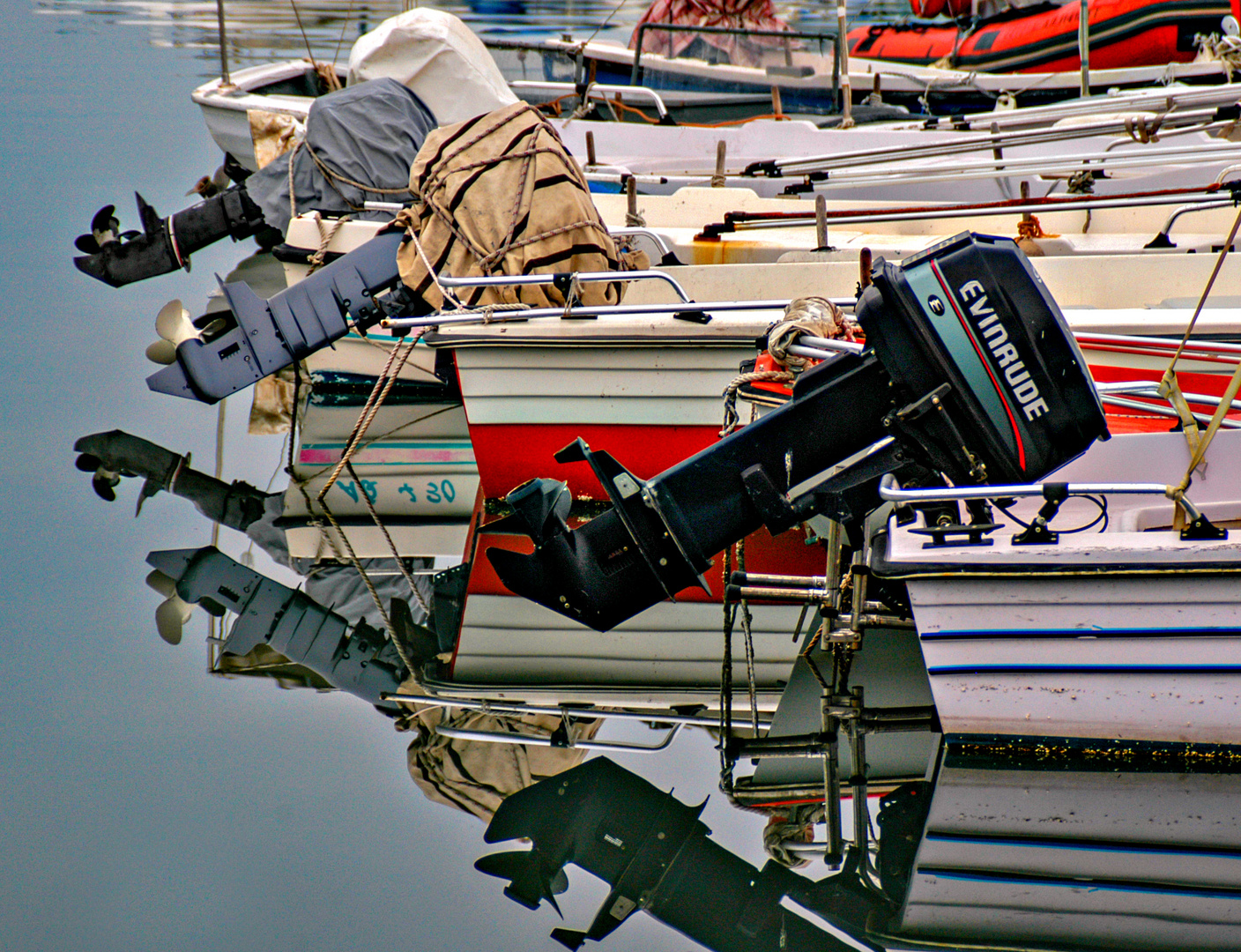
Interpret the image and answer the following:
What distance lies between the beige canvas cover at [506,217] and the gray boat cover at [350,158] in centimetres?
172

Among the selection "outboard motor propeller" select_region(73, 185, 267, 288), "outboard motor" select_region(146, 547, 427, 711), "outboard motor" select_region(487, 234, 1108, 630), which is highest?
"outboard motor" select_region(487, 234, 1108, 630)

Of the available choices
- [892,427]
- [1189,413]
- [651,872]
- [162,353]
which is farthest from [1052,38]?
[651,872]

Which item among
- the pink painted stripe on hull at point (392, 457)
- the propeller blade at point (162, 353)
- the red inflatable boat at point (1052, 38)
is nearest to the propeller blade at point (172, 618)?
the pink painted stripe on hull at point (392, 457)

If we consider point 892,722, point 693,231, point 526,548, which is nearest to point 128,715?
point 526,548

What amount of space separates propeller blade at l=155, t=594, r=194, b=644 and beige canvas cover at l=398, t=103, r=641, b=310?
1660 mm

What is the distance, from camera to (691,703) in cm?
377

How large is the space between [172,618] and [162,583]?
37 cm

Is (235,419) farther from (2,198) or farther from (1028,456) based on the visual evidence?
(2,198)

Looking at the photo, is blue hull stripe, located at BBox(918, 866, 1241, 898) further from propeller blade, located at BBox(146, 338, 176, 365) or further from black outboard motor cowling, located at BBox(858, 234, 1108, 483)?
propeller blade, located at BBox(146, 338, 176, 365)

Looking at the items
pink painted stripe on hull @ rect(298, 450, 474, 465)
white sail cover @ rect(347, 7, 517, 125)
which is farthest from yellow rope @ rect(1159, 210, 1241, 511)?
white sail cover @ rect(347, 7, 517, 125)

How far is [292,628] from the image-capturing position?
4.50m

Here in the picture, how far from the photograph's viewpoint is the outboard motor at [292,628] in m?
4.11

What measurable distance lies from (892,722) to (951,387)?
1002 millimetres

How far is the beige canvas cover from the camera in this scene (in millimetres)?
5191
